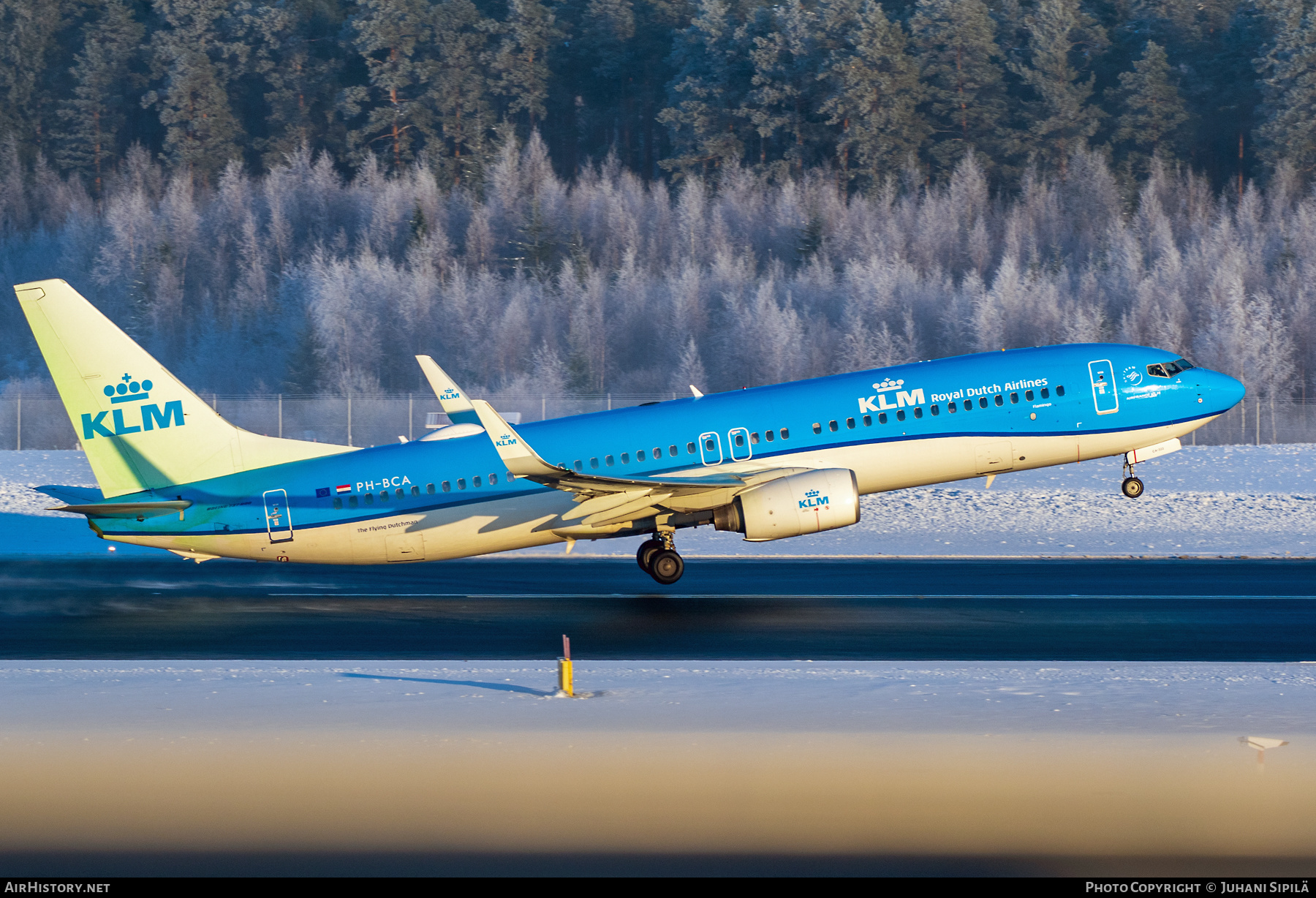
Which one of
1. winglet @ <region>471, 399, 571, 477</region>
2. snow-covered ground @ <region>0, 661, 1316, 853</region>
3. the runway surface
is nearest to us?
snow-covered ground @ <region>0, 661, 1316, 853</region>

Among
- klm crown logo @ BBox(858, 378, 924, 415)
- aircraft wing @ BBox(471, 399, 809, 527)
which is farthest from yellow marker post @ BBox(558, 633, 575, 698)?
klm crown logo @ BBox(858, 378, 924, 415)

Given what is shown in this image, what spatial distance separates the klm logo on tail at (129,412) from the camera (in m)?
28.4

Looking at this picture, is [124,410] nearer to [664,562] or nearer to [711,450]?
[664,562]

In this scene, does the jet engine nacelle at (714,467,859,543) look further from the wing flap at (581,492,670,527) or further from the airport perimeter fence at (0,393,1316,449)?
the airport perimeter fence at (0,393,1316,449)

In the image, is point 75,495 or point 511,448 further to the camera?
point 75,495

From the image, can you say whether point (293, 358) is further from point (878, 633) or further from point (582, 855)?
point (582, 855)

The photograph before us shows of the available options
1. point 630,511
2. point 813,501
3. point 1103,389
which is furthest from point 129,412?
point 1103,389

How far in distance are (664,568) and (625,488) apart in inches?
94.0

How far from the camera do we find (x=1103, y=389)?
99.3 feet

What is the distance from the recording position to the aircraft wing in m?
26.7

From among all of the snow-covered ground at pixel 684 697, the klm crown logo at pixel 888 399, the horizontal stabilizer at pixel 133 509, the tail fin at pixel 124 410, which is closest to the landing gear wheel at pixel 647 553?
the klm crown logo at pixel 888 399

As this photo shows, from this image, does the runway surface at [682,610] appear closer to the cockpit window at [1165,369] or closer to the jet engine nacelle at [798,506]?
the jet engine nacelle at [798,506]

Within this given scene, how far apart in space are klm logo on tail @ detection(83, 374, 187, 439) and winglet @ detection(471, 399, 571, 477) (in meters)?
6.38

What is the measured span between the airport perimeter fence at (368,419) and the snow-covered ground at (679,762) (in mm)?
46621
